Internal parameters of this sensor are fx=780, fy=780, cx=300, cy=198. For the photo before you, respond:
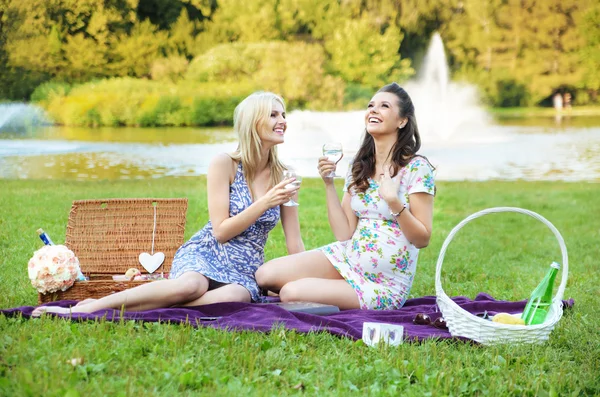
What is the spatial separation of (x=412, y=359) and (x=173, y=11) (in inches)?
383

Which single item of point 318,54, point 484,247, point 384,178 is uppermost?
point 318,54

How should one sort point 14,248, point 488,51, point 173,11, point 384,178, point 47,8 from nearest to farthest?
point 384,178 → point 14,248 → point 47,8 → point 173,11 → point 488,51

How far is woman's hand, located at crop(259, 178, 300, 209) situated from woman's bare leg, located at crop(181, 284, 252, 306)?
0.46m

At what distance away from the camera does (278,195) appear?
374 cm

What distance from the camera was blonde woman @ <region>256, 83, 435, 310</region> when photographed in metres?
3.82

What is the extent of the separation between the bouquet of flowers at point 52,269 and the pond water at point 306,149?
25.0 feet

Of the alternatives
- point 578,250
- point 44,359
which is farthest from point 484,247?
point 44,359

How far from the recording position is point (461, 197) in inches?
410

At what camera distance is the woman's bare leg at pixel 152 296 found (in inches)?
141

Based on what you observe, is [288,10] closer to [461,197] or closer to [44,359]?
[461,197]

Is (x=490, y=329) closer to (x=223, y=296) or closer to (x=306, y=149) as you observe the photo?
(x=223, y=296)

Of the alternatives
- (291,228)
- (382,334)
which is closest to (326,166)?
(291,228)

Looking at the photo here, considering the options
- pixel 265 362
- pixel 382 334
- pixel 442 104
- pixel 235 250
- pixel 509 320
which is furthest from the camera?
pixel 442 104

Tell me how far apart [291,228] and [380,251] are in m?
0.56
